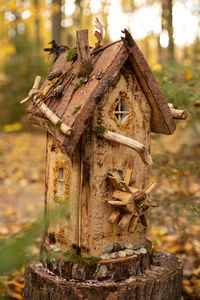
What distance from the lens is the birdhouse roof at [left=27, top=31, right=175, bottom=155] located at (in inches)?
88.3

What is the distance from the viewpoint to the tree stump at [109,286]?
239cm

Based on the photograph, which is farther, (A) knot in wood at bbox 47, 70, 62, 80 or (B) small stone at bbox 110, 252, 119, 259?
(A) knot in wood at bbox 47, 70, 62, 80

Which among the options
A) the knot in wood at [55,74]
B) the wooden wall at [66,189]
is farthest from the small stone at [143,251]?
the knot in wood at [55,74]

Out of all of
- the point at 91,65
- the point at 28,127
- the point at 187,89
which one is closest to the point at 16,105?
the point at 28,127

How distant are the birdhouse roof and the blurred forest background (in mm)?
356

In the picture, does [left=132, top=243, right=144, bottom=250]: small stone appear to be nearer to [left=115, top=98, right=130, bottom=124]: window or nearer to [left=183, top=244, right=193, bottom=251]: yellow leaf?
[left=115, top=98, right=130, bottom=124]: window

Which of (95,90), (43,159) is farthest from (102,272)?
(43,159)

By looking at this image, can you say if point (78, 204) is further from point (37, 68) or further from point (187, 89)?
point (37, 68)

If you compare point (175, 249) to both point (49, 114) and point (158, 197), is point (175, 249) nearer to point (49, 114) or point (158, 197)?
point (158, 197)

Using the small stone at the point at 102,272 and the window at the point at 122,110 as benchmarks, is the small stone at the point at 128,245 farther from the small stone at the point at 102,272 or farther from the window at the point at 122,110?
the window at the point at 122,110

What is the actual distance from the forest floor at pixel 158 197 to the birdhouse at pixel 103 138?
0.42 m

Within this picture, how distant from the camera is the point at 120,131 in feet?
8.41

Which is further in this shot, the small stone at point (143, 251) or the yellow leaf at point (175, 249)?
the yellow leaf at point (175, 249)

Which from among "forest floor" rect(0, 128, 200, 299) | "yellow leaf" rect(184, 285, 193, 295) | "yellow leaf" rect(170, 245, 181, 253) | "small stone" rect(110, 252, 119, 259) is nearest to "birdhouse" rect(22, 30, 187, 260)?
"small stone" rect(110, 252, 119, 259)
